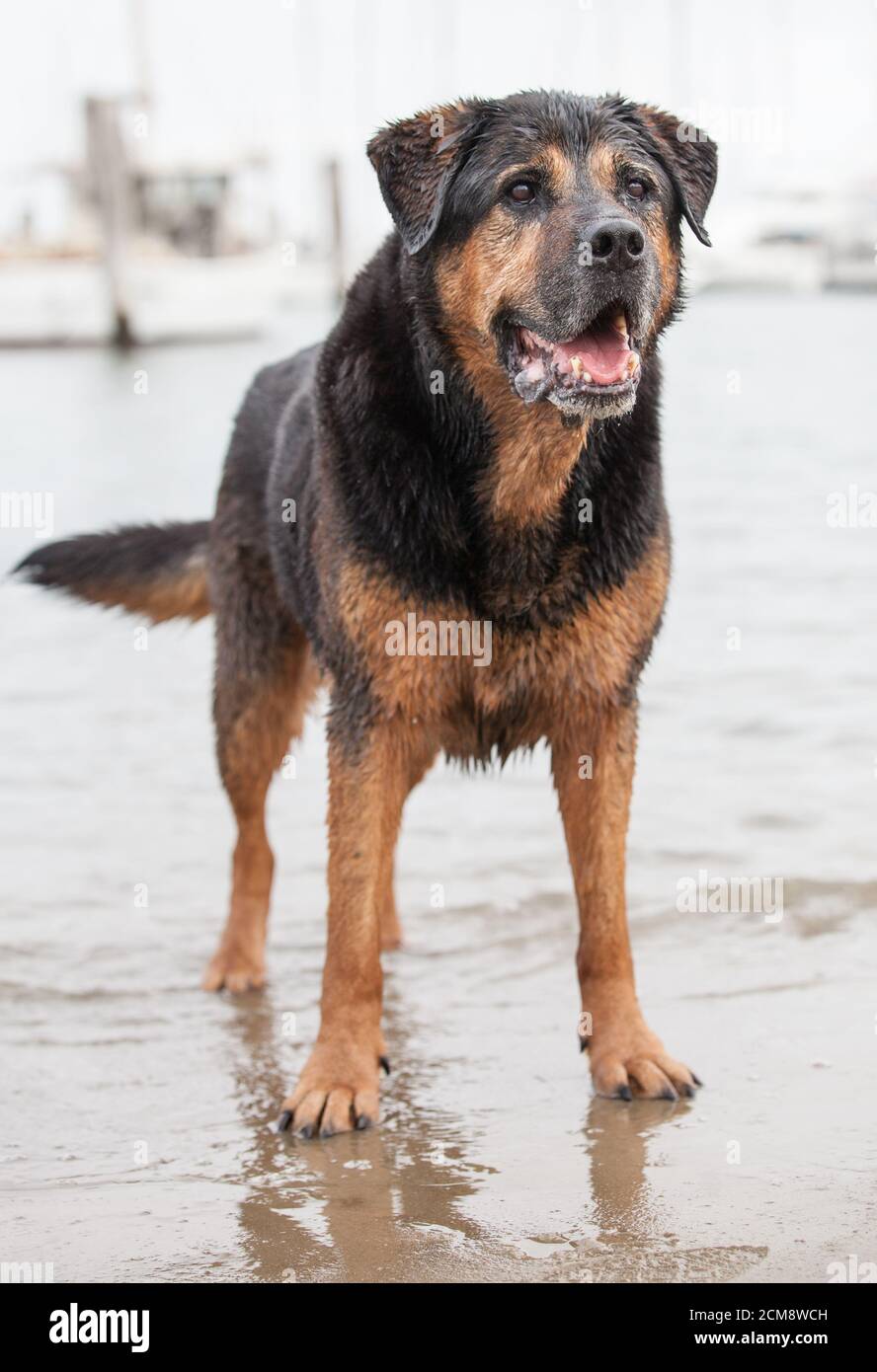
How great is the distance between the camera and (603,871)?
4.17 meters

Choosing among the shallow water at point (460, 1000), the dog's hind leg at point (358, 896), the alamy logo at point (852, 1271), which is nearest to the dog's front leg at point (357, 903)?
the dog's hind leg at point (358, 896)

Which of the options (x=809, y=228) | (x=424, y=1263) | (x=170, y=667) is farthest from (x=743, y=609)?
(x=809, y=228)

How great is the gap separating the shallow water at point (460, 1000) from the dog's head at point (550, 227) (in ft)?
5.17

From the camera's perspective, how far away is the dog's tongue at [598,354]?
3652 millimetres

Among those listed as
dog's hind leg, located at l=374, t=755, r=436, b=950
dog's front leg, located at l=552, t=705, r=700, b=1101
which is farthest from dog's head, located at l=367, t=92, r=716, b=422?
dog's hind leg, located at l=374, t=755, r=436, b=950

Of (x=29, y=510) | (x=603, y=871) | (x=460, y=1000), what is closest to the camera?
(x=603, y=871)

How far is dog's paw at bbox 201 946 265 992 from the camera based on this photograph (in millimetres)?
4871

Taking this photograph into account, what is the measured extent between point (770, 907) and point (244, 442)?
2.11m

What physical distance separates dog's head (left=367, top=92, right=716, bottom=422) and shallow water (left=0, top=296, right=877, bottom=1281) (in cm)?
158

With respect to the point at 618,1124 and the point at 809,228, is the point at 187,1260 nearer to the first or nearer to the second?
the point at 618,1124

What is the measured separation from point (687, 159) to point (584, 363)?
0.71 metres

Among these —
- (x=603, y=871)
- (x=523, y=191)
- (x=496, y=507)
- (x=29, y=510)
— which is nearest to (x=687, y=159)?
(x=523, y=191)
